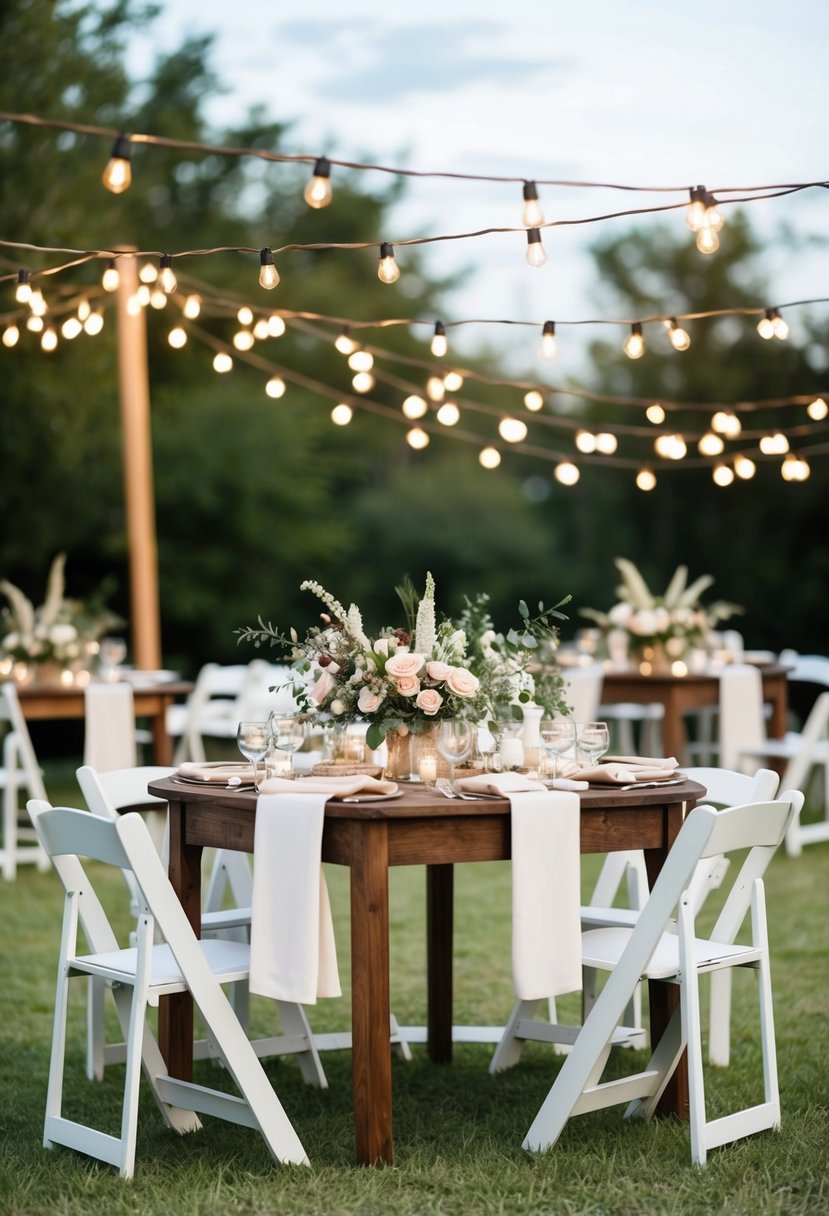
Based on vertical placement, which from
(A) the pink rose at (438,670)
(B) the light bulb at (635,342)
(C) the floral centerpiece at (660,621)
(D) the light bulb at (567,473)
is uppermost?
(B) the light bulb at (635,342)

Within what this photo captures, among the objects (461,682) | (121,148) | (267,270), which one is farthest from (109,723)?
(121,148)

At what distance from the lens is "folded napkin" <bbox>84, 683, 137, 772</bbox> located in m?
7.82

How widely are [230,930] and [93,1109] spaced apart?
2.50 feet

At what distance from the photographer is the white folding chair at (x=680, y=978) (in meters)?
3.30

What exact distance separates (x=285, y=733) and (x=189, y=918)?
1.83 ft

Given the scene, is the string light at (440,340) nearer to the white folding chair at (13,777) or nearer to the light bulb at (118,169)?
the light bulb at (118,169)

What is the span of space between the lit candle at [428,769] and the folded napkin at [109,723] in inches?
171

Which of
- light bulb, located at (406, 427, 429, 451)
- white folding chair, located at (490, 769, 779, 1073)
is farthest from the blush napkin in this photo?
light bulb, located at (406, 427, 429, 451)

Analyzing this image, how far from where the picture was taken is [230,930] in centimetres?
455

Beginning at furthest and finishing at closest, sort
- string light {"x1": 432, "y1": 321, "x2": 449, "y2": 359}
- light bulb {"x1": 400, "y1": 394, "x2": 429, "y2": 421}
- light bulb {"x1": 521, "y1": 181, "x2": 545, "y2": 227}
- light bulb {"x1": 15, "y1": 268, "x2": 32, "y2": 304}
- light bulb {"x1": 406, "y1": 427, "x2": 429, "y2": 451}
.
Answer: light bulb {"x1": 406, "y1": 427, "x2": 429, "y2": 451}, light bulb {"x1": 400, "y1": 394, "x2": 429, "y2": 421}, string light {"x1": 432, "y1": 321, "x2": 449, "y2": 359}, light bulb {"x1": 15, "y1": 268, "x2": 32, "y2": 304}, light bulb {"x1": 521, "y1": 181, "x2": 545, "y2": 227}

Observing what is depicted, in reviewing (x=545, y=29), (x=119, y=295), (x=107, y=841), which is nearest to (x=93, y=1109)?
(x=107, y=841)

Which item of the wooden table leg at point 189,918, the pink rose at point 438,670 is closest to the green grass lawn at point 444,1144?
the wooden table leg at point 189,918

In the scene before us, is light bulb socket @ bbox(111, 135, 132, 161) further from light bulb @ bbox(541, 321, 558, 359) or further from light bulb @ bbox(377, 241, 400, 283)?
light bulb @ bbox(541, 321, 558, 359)

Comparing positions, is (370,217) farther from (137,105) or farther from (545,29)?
(545,29)
